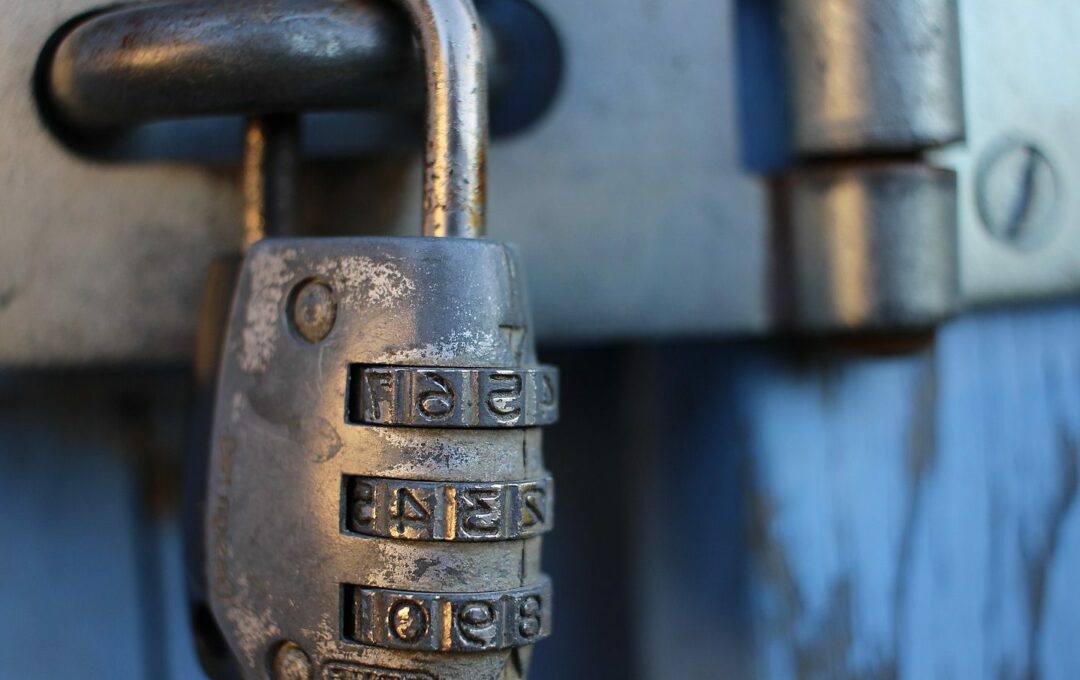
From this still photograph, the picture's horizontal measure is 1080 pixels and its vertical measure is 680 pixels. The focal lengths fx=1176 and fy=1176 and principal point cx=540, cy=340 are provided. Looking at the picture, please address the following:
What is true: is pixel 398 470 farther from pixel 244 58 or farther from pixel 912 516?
pixel 912 516

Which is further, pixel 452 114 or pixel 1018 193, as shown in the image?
pixel 1018 193

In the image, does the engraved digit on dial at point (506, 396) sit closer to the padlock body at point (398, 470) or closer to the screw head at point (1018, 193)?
the padlock body at point (398, 470)

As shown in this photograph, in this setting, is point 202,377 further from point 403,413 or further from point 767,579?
point 767,579

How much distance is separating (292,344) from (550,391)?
109mm

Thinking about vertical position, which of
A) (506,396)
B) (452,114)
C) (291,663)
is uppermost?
(452,114)

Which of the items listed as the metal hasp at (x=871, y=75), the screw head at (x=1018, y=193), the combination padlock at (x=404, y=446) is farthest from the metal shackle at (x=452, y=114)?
the screw head at (x=1018, y=193)

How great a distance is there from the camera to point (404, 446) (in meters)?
0.46

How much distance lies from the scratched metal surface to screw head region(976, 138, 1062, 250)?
0.06 m

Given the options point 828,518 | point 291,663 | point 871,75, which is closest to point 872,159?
point 871,75

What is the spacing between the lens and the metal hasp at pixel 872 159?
540mm

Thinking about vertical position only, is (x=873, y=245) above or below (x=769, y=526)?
above

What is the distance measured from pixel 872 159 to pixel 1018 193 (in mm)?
116

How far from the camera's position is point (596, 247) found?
56cm

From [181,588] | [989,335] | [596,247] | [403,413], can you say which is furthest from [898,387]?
[181,588]
